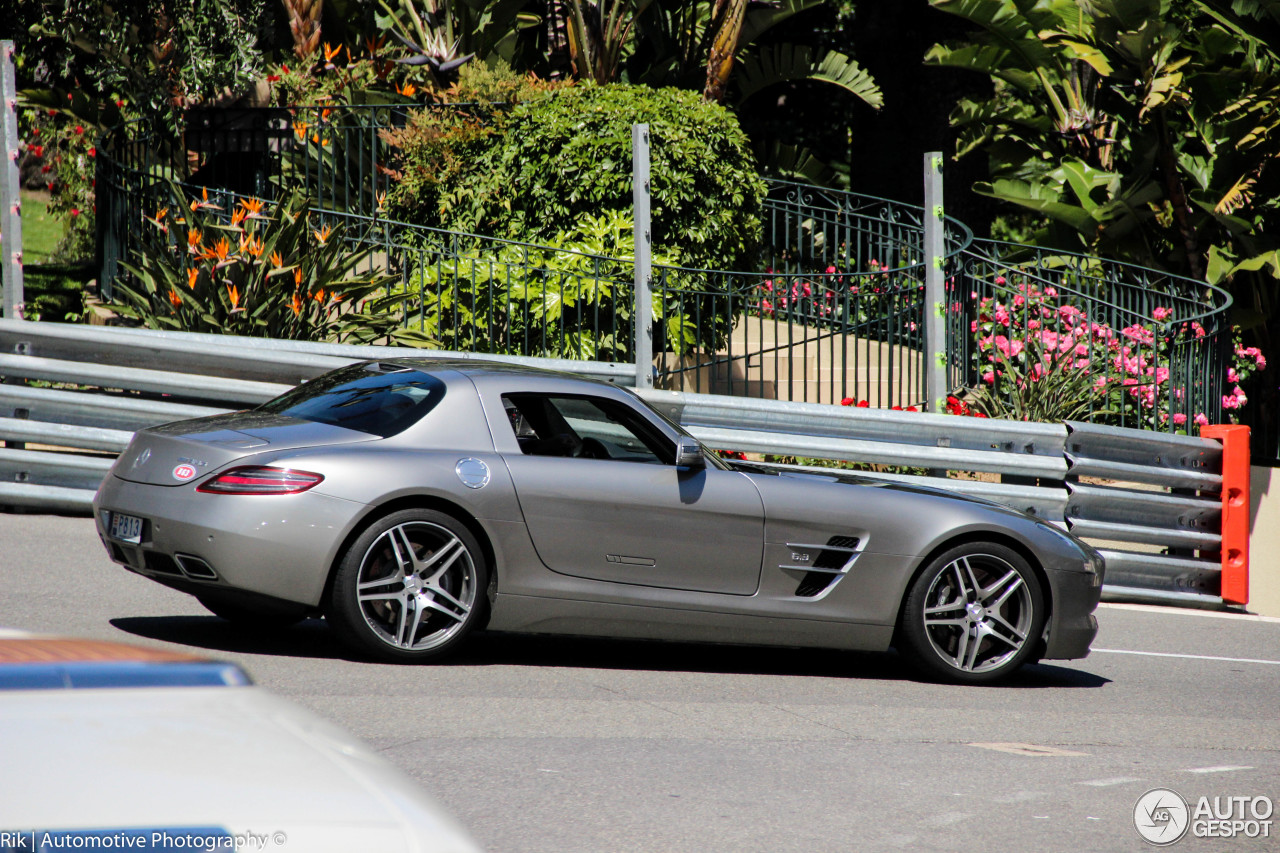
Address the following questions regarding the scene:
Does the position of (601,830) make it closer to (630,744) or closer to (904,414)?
(630,744)

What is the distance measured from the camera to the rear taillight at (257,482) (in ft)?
19.4

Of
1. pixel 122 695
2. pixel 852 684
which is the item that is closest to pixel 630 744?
pixel 852 684

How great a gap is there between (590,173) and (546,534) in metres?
6.97

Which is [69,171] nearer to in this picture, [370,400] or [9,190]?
[9,190]

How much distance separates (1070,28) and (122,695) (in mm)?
15592

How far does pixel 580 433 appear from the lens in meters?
7.06

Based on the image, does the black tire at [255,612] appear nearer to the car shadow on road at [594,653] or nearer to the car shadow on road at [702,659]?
the car shadow on road at [594,653]

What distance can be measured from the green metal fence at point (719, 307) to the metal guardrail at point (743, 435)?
2.27 ft

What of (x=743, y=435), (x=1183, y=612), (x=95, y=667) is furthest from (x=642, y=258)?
(x=95, y=667)

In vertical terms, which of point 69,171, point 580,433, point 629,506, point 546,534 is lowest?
point 546,534

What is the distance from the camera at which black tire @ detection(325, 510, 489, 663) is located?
6.05 metres

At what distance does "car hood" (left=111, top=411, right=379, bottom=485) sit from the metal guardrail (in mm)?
2817

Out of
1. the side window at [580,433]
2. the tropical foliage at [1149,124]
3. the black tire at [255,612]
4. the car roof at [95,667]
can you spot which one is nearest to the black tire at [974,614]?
the side window at [580,433]

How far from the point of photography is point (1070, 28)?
1589cm
